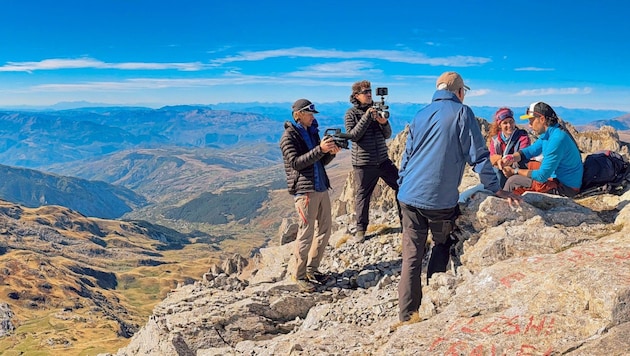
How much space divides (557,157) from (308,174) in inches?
303

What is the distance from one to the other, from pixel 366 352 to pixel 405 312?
1401mm

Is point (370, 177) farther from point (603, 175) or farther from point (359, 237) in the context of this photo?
point (603, 175)

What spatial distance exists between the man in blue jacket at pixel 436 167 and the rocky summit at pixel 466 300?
1135 millimetres

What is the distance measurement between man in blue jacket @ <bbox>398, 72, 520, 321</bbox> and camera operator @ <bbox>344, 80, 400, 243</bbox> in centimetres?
458

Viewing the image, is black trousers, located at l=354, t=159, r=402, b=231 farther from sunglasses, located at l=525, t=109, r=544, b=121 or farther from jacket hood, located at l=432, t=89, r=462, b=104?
jacket hood, located at l=432, t=89, r=462, b=104

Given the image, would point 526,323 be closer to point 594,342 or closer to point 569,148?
point 594,342

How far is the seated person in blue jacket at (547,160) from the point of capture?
1406cm

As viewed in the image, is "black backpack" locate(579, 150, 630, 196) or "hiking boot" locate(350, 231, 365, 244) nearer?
"black backpack" locate(579, 150, 630, 196)

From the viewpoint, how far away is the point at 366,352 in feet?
32.9

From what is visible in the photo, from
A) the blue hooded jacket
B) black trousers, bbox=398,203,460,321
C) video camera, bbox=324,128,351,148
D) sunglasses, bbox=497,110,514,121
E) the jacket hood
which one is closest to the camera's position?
the blue hooded jacket

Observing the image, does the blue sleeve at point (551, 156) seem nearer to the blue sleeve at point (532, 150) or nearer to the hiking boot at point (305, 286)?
the blue sleeve at point (532, 150)

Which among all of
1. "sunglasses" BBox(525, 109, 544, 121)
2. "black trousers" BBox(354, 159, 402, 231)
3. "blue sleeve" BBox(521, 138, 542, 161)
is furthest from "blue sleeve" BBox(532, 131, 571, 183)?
"black trousers" BBox(354, 159, 402, 231)

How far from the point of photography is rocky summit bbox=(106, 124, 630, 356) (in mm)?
8227

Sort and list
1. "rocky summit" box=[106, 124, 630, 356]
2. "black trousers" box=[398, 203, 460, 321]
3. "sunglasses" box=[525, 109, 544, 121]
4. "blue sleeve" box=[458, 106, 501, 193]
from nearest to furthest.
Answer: "rocky summit" box=[106, 124, 630, 356] → "blue sleeve" box=[458, 106, 501, 193] → "black trousers" box=[398, 203, 460, 321] → "sunglasses" box=[525, 109, 544, 121]
